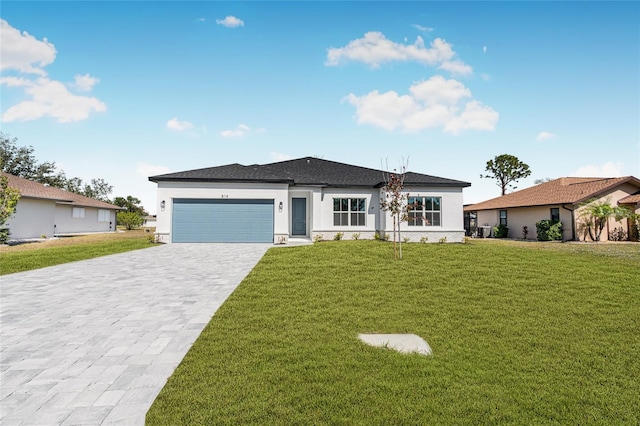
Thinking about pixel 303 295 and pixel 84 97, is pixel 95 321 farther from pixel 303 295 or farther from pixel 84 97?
pixel 84 97

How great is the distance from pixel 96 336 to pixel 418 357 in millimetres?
4626

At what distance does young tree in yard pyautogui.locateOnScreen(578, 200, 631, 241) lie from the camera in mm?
20156

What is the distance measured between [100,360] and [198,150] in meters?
21.8

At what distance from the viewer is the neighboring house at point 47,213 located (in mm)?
22219


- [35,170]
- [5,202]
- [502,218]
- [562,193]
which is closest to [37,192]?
[5,202]

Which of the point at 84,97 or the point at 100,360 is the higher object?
the point at 84,97

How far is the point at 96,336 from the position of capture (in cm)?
447

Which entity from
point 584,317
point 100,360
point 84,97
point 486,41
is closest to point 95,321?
point 100,360

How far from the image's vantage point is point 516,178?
42.1 m

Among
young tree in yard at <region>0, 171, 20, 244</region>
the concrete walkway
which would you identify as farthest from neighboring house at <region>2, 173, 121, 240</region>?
the concrete walkway

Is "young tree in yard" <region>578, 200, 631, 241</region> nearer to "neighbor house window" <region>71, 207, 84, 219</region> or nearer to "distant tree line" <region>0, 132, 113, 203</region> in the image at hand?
"neighbor house window" <region>71, 207, 84, 219</region>

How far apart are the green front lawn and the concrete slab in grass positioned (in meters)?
0.15

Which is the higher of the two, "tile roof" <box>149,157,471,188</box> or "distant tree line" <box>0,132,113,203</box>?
"distant tree line" <box>0,132,113,203</box>

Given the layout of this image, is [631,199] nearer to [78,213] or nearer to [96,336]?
[96,336]
